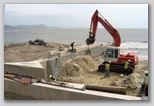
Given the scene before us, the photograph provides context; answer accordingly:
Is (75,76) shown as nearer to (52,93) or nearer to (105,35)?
(52,93)

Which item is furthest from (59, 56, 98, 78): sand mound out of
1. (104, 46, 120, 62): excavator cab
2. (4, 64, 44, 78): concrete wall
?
(4, 64, 44, 78): concrete wall

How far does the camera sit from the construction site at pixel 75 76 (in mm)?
6191

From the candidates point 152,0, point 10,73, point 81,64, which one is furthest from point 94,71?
point 152,0

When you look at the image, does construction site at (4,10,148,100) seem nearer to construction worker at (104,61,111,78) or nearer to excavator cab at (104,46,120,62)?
excavator cab at (104,46,120,62)

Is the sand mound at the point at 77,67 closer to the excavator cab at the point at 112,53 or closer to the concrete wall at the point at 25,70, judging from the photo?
the excavator cab at the point at 112,53

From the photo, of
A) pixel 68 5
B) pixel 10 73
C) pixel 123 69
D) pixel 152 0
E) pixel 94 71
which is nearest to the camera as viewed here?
pixel 152 0

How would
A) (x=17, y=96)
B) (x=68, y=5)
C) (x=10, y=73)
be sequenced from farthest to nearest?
(x=10, y=73) → (x=17, y=96) → (x=68, y=5)

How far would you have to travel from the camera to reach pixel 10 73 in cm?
Result: 741

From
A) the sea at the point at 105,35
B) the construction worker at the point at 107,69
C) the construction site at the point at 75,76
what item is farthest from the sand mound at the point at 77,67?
the sea at the point at 105,35

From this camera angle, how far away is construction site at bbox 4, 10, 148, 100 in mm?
6191

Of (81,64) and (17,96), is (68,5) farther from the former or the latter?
(81,64)

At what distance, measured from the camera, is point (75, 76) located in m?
8.71

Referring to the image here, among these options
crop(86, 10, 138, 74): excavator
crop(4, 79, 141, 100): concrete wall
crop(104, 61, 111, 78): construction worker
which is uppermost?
crop(86, 10, 138, 74): excavator

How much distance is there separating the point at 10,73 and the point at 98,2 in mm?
3620
